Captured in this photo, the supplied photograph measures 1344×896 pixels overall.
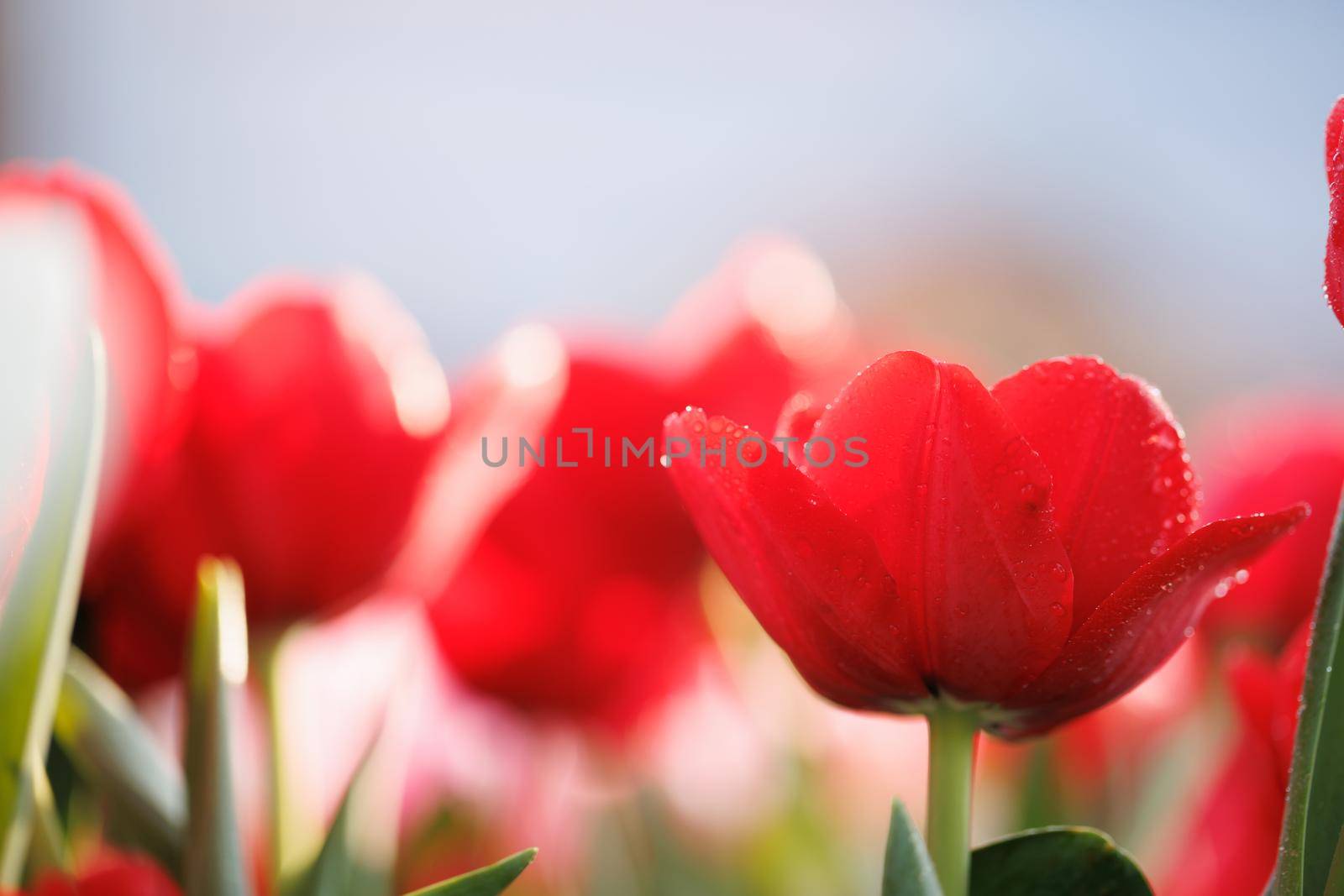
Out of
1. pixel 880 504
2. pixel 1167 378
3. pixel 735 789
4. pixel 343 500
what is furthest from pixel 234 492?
pixel 1167 378

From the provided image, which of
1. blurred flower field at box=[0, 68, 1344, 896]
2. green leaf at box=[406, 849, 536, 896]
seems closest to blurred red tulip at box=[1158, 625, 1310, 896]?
blurred flower field at box=[0, 68, 1344, 896]

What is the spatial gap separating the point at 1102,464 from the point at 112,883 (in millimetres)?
161

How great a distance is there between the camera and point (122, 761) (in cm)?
23

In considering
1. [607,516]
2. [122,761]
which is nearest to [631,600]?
[607,516]

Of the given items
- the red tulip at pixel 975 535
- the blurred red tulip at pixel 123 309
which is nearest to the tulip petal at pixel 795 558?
the red tulip at pixel 975 535

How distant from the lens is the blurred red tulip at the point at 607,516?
31 centimetres

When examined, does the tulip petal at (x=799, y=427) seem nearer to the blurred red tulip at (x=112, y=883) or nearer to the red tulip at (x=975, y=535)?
the red tulip at (x=975, y=535)

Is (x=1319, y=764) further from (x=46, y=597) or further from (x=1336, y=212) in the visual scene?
(x=46, y=597)

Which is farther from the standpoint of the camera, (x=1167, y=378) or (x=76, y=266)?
(x=1167, y=378)

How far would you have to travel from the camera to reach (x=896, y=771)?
408 millimetres

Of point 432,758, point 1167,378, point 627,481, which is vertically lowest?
point 1167,378

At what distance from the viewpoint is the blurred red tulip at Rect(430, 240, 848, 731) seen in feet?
1.02

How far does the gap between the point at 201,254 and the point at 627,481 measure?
3859mm

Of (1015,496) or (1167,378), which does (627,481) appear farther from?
(1167,378)
